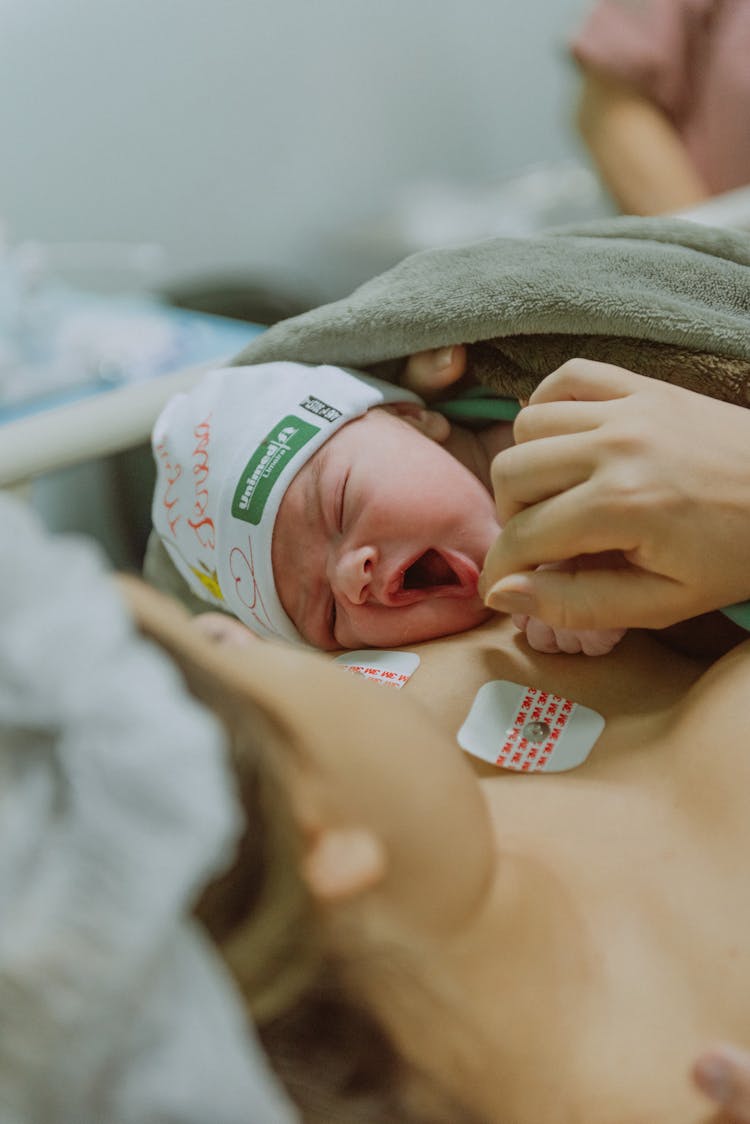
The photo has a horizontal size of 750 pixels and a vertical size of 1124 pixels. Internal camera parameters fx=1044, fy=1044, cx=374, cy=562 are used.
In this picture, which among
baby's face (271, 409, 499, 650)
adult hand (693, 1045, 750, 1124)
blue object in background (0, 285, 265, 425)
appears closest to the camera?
adult hand (693, 1045, 750, 1124)

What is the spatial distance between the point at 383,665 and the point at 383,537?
0.11 m

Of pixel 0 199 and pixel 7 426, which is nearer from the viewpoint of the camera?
pixel 7 426

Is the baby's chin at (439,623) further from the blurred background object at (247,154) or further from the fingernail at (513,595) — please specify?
the blurred background object at (247,154)

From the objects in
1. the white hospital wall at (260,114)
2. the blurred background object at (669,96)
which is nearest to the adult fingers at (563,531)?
the blurred background object at (669,96)

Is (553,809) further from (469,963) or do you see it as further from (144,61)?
(144,61)

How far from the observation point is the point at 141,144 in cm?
217

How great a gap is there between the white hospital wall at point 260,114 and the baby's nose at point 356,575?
153cm

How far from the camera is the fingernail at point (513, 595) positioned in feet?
2.24

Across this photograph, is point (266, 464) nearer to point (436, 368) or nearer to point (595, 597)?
point (436, 368)

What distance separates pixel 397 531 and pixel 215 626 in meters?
0.29

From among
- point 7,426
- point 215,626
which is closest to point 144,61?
point 7,426

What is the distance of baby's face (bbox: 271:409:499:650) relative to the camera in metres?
0.84

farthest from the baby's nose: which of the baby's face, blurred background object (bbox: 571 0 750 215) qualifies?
blurred background object (bbox: 571 0 750 215)

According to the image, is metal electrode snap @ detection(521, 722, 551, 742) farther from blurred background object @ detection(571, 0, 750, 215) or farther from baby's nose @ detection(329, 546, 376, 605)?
blurred background object @ detection(571, 0, 750, 215)
